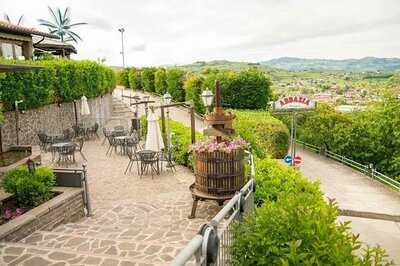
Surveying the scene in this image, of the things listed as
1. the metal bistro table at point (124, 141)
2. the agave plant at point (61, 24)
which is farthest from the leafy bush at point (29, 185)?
the agave plant at point (61, 24)

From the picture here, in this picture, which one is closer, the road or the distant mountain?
the road

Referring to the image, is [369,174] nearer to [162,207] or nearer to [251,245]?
[162,207]

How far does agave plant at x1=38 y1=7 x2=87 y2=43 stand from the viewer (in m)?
61.4

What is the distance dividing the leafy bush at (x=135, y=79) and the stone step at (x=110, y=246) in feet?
130

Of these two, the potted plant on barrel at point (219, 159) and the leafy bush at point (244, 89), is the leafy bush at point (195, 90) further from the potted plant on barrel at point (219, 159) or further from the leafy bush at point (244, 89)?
the potted plant on barrel at point (219, 159)

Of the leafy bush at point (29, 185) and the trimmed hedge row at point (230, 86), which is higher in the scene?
the trimmed hedge row at point (230, 86)

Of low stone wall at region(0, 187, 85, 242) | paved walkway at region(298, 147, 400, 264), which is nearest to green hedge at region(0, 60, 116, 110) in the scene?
low stone wall at region(0, 187, 85, 242)

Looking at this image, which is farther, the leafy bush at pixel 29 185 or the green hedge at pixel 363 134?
the green hedge at pixel 363 134

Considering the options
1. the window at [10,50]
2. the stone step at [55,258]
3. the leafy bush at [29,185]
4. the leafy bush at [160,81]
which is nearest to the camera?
the stone step at [55,258]

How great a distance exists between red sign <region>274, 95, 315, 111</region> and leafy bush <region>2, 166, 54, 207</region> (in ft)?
37.4

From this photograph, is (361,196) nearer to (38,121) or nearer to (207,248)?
(38,121)

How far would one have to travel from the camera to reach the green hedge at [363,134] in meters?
27.6

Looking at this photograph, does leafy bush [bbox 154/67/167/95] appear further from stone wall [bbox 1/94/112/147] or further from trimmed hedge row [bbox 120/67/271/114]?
stone wall [bbox 1/94/112/147]

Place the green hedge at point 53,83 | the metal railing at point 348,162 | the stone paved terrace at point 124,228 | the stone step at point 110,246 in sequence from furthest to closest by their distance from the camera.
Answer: the metal railing at point 348,162, the green hedge at point 53,83, the stone step at point 110,246, the stone paved terrace at point 124,228
